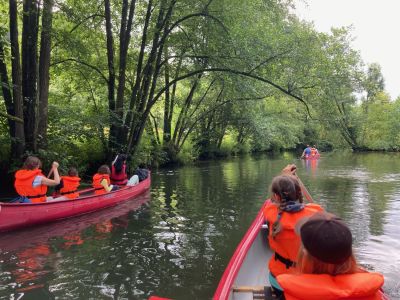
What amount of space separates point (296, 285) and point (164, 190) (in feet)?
39.3

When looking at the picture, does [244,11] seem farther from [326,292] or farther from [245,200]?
[326,292]

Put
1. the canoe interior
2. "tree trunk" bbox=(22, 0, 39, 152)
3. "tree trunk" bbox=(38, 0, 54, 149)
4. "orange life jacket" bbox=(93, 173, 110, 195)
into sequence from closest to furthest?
the canoe interior → "orange life jacket" bbox=(93, 173, 110, 195) → "tree trunk" bbox=(22, 0, 39, 152) → "tree trunk" bbox=(38, 0, 54, 149)

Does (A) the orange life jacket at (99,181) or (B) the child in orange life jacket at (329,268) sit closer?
(B) the child in orange life jacket at (329,268)

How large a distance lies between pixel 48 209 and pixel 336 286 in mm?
7492

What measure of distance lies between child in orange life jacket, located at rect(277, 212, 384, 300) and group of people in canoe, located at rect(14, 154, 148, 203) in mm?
6971

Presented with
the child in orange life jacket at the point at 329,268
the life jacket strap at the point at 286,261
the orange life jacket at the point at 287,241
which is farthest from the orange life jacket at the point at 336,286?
the life jacket strap at the point at 286,261

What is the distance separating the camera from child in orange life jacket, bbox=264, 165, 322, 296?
3.55 m

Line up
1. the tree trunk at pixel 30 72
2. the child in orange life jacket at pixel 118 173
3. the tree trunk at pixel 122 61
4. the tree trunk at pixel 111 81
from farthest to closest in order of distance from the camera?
the tree trunk at pixel 122 61, the tree trunk at pixel 111 81, the child in orange life jacket at pixel 118 173, the tree trunk at pixel 30 72

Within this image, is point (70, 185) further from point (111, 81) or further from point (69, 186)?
point (111, 81)

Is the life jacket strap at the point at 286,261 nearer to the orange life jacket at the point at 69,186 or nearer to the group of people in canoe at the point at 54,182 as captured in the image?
the group of people in canoe at the point at 54,182

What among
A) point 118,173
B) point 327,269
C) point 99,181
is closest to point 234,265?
point 327,269

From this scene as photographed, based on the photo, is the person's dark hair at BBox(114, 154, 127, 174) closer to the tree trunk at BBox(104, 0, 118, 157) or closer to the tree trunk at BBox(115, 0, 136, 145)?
the tree trunk at BBox(104, 0, 118, 157)

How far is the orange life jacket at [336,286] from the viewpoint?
7.23 feet

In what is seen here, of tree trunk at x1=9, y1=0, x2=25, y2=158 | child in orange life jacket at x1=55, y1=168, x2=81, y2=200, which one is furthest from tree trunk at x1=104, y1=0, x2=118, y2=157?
child in orange life jacket at x1=55, y1=168, x2=81, y2=200
